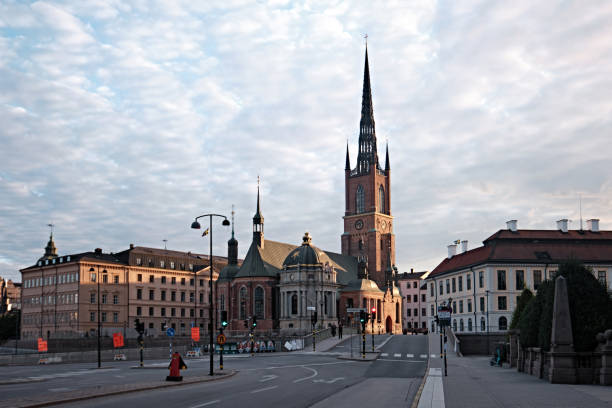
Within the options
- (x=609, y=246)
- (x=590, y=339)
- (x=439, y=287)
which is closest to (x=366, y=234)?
(x=439, y=287)

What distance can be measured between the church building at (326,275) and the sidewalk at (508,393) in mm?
63473

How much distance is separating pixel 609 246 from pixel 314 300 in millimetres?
47835

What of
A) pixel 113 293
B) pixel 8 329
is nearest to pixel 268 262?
pixel 113 293

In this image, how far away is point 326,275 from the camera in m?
114

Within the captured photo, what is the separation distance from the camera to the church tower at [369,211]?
144 m

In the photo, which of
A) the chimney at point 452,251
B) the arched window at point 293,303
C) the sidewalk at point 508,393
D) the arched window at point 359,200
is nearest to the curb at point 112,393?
the sidewalk at point 508,393

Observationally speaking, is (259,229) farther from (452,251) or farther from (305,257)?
(452,251)

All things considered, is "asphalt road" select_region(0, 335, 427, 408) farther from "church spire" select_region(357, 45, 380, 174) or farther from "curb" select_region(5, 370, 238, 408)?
"church spire" select_region(357, 45, 380, 174)

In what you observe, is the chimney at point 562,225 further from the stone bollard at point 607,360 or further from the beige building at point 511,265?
the stone bollard at point 607,360

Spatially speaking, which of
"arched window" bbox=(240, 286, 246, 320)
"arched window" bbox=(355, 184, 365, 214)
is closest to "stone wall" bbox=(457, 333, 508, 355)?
"arched window" bbox=(240, 286, 246, 320)

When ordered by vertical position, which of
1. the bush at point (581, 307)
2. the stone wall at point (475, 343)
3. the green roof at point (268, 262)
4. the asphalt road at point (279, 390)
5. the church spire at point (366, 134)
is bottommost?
the stone wall at point (475, 343)

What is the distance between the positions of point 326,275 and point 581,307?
85.0m

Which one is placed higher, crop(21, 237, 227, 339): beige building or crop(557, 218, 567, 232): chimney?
crop(557, 218, 567, 232): chimney

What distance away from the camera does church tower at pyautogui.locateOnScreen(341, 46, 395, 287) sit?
144125 millimetres
